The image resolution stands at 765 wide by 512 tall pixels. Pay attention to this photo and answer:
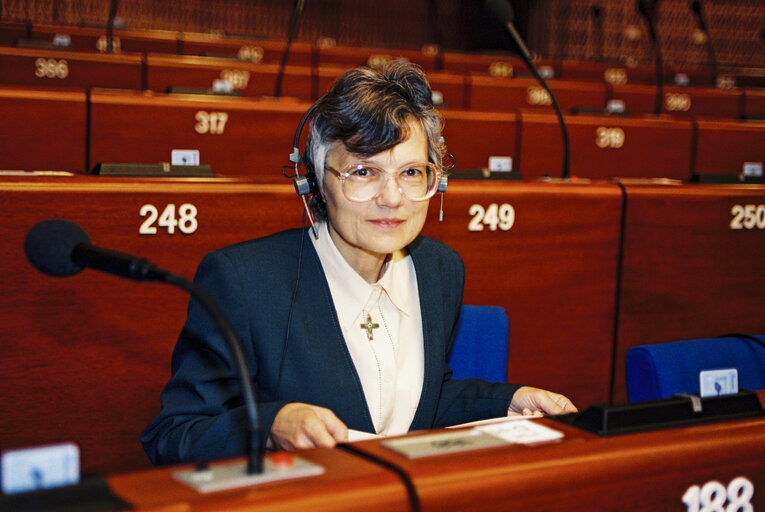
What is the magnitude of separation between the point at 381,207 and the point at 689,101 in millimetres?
5015

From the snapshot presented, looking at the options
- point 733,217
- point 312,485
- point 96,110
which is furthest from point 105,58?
Answer: point 312,485

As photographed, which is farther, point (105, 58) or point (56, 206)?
point (105, 58)

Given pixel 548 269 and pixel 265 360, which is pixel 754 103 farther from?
pixel 265 360

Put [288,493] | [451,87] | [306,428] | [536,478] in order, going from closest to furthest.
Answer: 1. [288,493]
2. [536,478]
3. [306,428]
4. [451,87]

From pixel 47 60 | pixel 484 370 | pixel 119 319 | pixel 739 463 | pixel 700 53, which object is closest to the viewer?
pixel 739 463

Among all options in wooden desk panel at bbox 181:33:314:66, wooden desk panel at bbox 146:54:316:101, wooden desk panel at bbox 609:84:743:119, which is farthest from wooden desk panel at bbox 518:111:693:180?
wooden desk panel at bbox 181:33:314:66

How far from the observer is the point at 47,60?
4.36 metres

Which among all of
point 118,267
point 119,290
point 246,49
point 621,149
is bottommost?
point 119,290

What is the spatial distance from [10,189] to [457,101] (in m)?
3.64

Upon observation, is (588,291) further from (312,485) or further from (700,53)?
(700,53)

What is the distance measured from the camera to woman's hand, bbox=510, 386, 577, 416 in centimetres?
156

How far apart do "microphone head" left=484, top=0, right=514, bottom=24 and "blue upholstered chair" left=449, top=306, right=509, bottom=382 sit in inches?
53.1

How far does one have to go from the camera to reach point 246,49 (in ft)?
19.9

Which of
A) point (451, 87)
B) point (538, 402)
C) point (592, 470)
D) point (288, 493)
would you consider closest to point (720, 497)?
point (592, 470)
